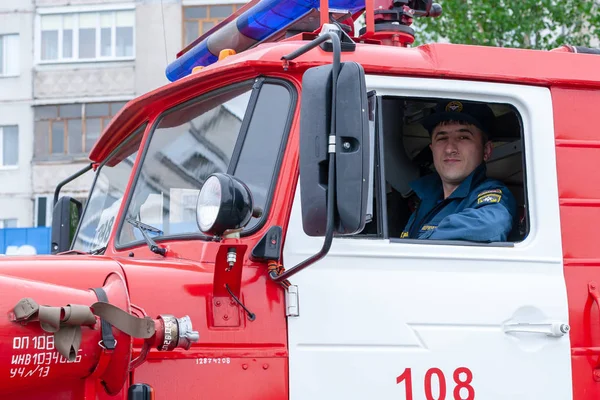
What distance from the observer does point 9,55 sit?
85.3 ft

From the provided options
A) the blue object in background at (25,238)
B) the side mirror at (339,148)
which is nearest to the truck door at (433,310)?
the side mirror at (339,148)

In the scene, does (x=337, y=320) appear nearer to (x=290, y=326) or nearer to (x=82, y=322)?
(x=290, y=326)

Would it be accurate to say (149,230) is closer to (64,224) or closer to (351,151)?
(351,151)

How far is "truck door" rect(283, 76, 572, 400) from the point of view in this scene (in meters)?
3.18

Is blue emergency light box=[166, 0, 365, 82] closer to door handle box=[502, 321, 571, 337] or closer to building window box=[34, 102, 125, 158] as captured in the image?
door handle box=[502, 321, 571, 337]

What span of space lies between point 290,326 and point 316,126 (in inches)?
27.0

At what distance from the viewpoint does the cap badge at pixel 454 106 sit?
3731mm

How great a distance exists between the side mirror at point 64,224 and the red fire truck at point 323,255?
1.11 meters

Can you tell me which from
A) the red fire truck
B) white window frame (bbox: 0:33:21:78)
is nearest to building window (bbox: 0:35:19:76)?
white window frame (bbox: 0:33:21:78)

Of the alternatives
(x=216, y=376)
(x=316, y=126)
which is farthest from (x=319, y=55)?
(x=216, y=376)

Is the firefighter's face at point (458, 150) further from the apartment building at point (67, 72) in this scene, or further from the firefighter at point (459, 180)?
the apartment building at point (67, 72)

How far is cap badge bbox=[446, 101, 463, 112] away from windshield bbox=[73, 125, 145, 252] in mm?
1257

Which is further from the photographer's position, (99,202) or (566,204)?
(99,202)

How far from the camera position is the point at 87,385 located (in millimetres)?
2686
